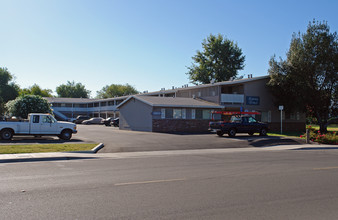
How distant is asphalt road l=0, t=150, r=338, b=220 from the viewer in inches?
219

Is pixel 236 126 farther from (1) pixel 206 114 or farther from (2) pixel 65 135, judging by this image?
(2) pixel 65 135

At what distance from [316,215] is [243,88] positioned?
33.6 m

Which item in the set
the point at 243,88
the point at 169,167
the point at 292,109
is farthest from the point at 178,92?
the point at 169,167

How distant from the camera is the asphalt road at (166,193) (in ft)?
18.2

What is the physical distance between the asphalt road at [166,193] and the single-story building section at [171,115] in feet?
77.5

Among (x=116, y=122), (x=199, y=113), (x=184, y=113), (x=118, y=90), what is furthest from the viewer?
(x=118, y=90)

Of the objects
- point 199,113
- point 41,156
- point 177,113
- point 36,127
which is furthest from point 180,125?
point 41,156

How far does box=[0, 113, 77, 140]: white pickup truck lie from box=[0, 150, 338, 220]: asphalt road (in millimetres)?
11391

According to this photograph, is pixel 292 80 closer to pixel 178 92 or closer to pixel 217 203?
pixel 178 92

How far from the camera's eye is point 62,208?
574 cm

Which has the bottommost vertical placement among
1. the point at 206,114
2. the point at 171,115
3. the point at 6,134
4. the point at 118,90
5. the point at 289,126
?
the point at 6,134

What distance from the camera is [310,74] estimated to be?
36.4 meters

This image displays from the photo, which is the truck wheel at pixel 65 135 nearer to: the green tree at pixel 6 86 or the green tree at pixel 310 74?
the green tree at pixel 310 74

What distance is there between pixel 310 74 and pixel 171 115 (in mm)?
16850
